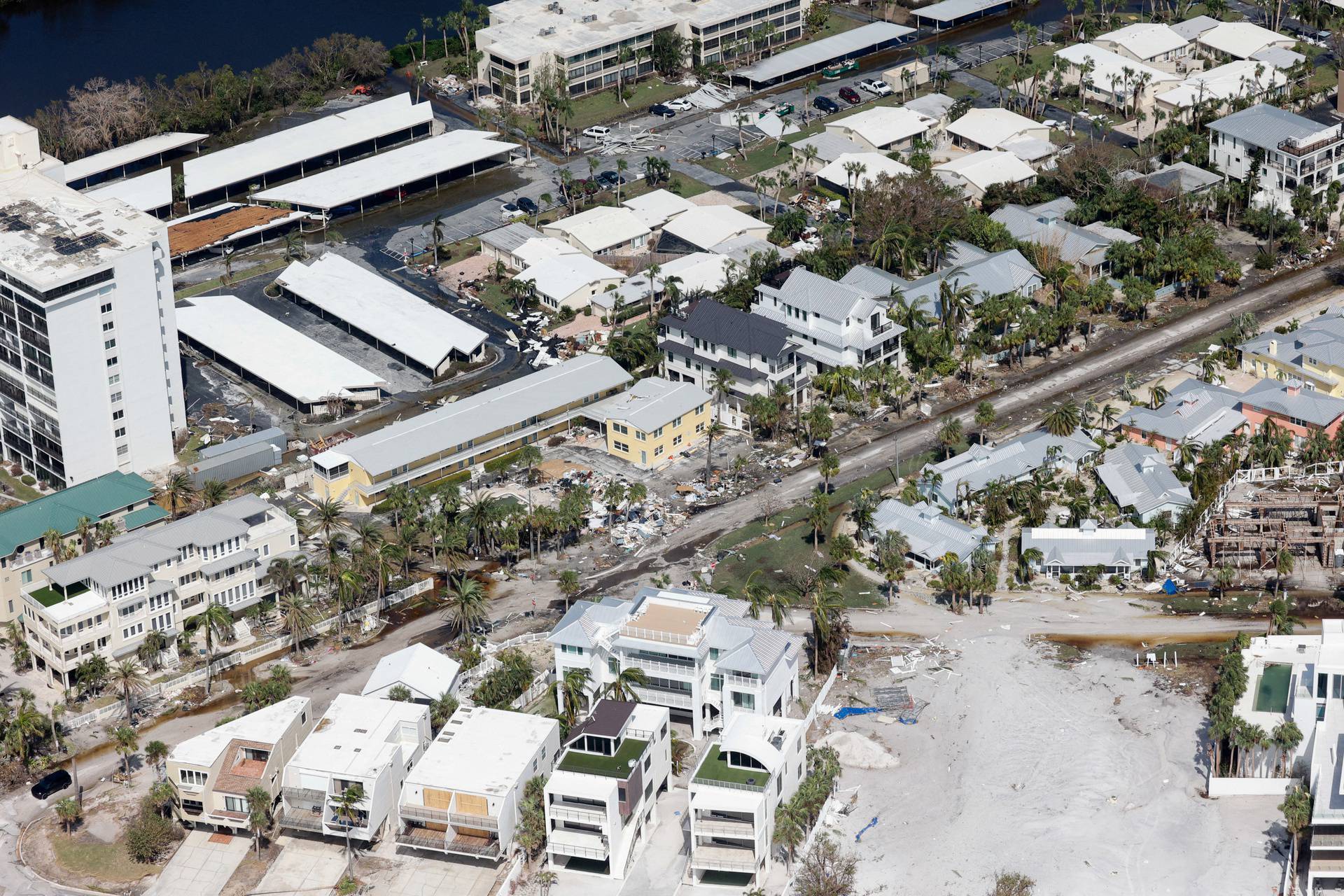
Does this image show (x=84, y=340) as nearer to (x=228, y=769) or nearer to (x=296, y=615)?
(x=296, y=615)

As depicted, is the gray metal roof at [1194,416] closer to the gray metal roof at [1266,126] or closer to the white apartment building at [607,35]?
the gray metal roof at [1266,126]

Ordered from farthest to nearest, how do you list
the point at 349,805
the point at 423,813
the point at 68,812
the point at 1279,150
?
the point at 1279,150 → the point at 68,812 → the point at 423,813 → the point at 349,805

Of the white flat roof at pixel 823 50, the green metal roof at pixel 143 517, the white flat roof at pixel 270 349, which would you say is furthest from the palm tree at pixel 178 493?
the white flat roof at pixel 823 50

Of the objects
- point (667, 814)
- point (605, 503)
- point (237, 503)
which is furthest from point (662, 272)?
point (667, 814)

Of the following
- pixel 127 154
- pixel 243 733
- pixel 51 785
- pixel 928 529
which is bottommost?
pixel 51 785

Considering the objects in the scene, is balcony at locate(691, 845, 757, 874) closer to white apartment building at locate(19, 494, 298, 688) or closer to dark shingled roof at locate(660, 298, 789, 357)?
white apartment building at locate(19, 494, 298, 688)

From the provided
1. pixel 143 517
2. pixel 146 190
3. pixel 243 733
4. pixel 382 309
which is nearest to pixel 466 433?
pixel 143 517

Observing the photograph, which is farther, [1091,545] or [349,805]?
[1091,545]

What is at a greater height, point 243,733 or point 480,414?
point 480,414
